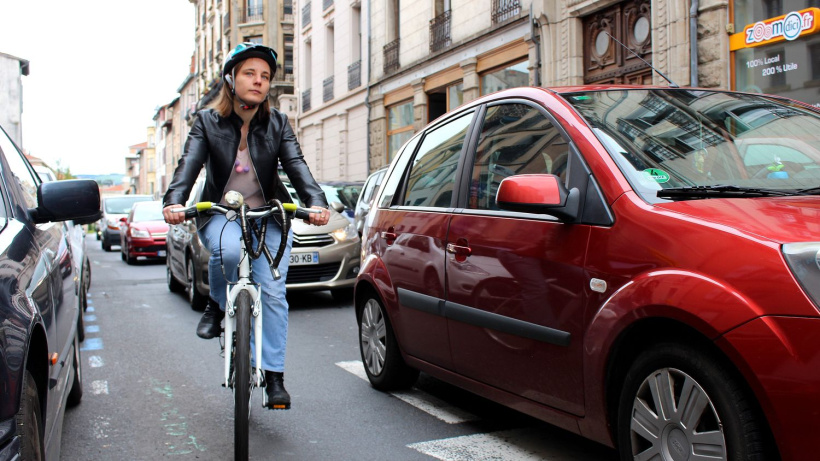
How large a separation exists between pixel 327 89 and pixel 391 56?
6843 millimetres

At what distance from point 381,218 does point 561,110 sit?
1.87 meters

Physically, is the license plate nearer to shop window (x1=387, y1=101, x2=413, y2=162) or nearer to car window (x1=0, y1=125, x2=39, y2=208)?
car window (x1=0, y1=125, x2=39, y2=208)

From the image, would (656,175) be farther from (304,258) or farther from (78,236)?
(304,258)

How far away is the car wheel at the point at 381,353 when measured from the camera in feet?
16.5

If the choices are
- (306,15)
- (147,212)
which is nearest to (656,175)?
(147,212)

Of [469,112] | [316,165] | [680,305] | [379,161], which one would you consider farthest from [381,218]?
[316,165]

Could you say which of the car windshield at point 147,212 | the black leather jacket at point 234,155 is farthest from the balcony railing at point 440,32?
the black leather jacket at point 234,155

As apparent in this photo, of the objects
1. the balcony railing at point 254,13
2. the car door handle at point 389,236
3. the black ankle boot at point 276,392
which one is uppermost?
the balcony railing at point 254,13

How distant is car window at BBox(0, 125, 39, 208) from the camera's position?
3719 millimetres

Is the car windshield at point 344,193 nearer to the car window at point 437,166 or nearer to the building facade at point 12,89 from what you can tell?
the building facade at point 12,89

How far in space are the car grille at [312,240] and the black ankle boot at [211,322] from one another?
5.00 meters

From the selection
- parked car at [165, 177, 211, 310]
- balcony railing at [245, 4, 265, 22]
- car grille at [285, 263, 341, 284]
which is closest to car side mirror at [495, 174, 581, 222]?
parked car at [165, 177, 211, 310]

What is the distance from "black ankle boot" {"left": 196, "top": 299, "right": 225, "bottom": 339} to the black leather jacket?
1.69ft

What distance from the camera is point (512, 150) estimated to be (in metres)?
3.98
